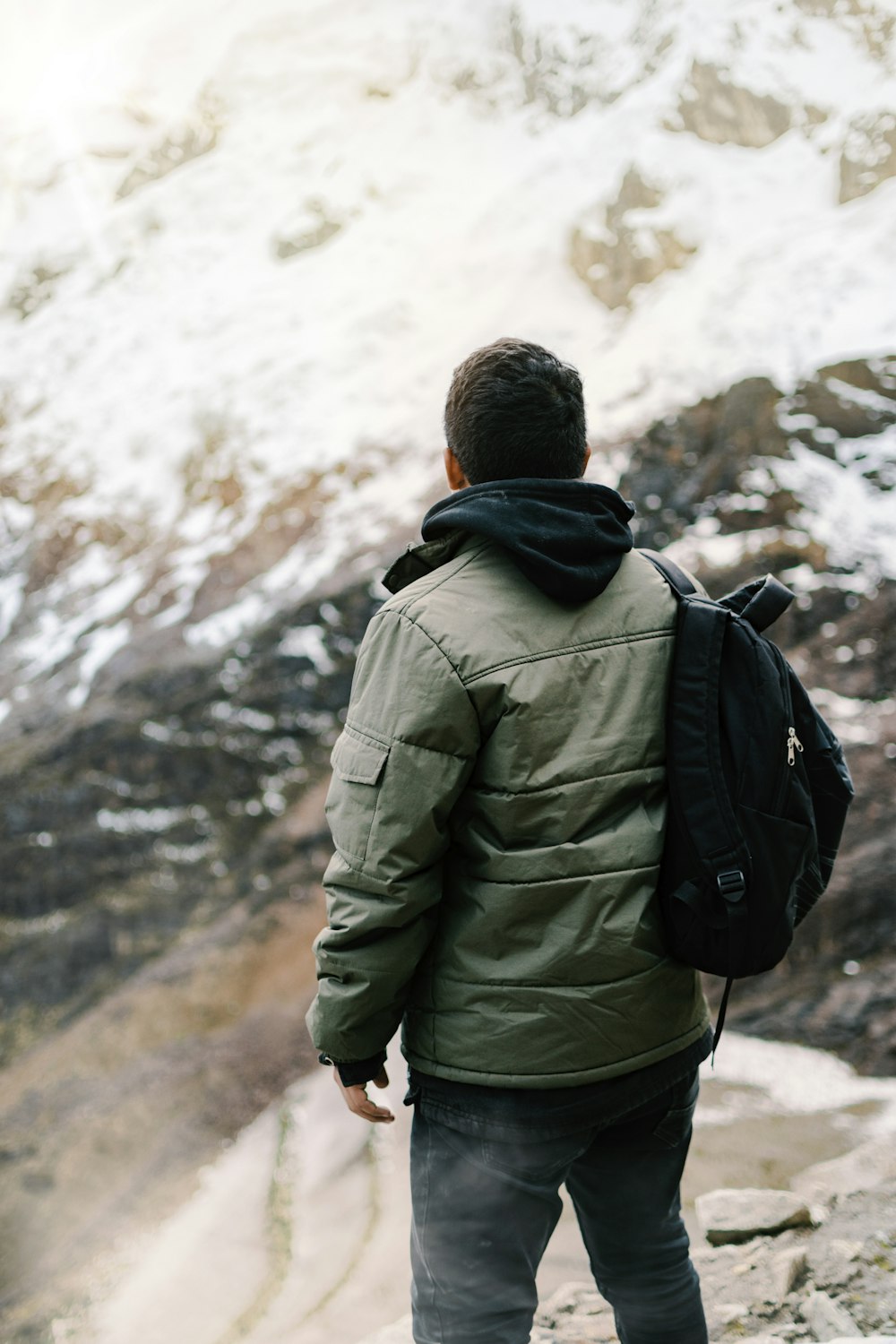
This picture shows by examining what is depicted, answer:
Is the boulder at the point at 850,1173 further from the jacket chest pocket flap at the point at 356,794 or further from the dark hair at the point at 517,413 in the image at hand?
the dark hair at the point at 517,413

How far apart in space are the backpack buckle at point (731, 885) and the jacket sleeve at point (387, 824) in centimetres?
32

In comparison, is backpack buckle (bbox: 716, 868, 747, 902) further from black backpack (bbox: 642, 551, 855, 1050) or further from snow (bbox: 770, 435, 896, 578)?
snow (bbox: 770, 435, 896, 578)

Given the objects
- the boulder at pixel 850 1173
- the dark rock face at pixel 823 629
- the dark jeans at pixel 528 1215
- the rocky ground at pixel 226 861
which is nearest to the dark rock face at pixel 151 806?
the rocky ground at pixel 226 861

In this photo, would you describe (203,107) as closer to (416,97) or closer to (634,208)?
(416,97)

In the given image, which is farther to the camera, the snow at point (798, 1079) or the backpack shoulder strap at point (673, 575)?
the snow at point (798, 1079)

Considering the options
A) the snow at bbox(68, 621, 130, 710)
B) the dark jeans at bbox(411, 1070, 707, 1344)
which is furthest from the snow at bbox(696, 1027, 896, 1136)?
the snow at bbox(68, 621, 130, 710)

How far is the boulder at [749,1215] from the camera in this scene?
242cm

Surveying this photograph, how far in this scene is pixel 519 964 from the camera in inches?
46.3

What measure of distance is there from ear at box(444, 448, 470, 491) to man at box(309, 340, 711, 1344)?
Answer: 62mm

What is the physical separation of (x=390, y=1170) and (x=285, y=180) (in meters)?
13.9

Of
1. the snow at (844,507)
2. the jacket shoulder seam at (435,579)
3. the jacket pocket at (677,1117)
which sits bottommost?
the snow at (844,507)

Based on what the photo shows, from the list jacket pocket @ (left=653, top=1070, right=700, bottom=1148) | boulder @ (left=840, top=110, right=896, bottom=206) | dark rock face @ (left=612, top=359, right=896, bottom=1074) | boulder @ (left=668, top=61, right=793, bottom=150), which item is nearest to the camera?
jacket pocket @ (left=653, top=1070, right=700, bottom=1148)

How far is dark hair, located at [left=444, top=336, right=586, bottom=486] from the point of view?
124 centimetres

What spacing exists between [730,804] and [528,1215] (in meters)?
0.56
